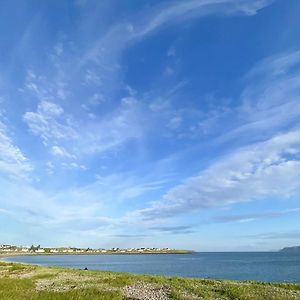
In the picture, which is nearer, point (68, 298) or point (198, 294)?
point (68, 298)

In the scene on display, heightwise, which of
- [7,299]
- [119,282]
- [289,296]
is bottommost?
[7,299]

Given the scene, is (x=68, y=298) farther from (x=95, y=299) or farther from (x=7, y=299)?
(x=7, y=299)

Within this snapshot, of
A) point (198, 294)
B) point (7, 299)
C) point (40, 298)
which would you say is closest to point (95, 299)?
point (40, 298)

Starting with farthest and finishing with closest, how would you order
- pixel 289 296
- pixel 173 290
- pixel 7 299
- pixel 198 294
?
pixel 173 290 < pixel 198 294 < pixel 289 296 < pixel 7 299

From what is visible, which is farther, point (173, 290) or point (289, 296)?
point (173, 290)

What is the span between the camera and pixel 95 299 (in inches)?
937

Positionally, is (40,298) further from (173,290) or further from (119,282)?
(119,282)

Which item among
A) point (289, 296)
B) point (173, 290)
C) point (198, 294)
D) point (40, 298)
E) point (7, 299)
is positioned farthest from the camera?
point (173, 290)

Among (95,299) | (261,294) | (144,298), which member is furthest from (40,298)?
(261,294)

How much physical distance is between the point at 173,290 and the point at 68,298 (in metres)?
15.7

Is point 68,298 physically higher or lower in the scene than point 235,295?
lower

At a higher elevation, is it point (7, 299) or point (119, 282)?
point (119, 282)

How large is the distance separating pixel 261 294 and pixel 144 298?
10.1 m

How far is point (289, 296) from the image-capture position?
32.2 meters
